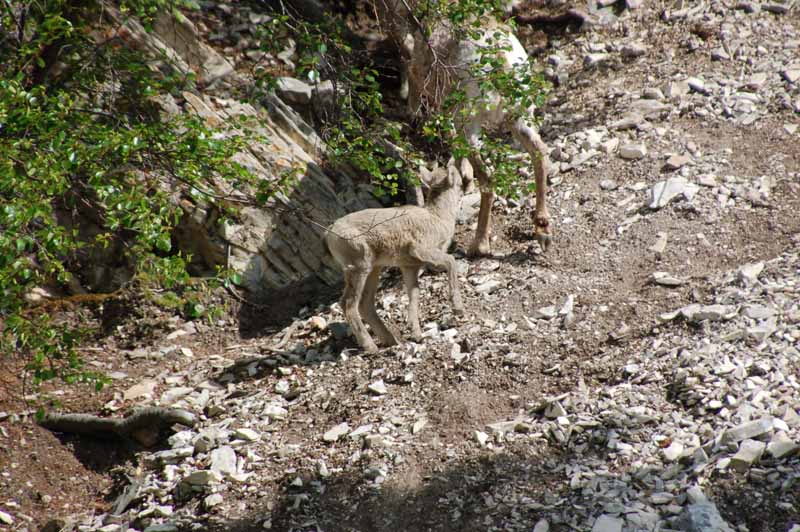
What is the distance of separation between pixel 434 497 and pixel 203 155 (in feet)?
9.63

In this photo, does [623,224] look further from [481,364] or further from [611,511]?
Result: [611,511]

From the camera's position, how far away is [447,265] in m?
7.37

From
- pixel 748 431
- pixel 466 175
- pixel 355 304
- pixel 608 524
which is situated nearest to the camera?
pixel 608 524

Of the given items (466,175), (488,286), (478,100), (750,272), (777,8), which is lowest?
(488,286)

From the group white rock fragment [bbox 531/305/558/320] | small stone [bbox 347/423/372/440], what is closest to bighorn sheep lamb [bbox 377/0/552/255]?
white rock fragment [bbox 531/305/558/320]

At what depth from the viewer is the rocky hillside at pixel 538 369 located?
511 centimetres

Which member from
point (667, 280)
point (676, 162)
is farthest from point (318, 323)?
point (676, 162)

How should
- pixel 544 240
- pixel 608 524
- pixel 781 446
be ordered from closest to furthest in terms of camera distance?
1. pixel 608 524
2. pixel 781 446
3. pixel 544 240

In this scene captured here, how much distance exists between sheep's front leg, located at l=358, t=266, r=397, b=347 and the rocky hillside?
422 mm

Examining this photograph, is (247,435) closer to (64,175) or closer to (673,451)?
(64,175)

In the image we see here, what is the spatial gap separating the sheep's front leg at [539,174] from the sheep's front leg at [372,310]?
2.18 metres

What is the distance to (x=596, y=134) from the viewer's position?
32.9ft

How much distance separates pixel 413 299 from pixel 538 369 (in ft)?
5.02

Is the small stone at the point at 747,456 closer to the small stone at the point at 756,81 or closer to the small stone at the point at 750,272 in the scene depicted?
the small stone at the point at 750,272
